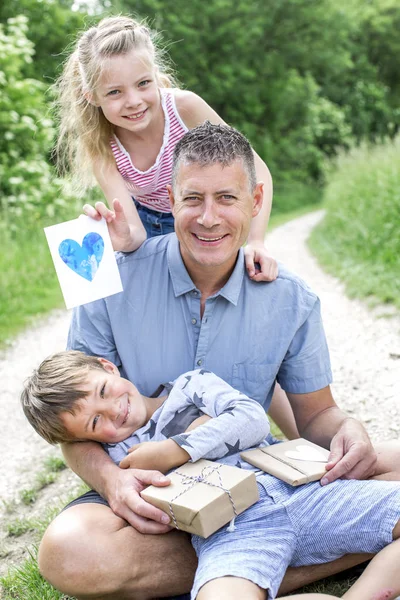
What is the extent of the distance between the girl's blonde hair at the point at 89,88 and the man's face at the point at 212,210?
89cm

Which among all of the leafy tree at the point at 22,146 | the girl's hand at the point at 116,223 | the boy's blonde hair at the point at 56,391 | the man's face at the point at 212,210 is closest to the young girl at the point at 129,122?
the girl's hand at the point at 116,223

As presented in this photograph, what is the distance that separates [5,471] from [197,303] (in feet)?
5.90

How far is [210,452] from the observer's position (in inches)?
94.0

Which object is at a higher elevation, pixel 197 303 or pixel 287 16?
pixel 287 16

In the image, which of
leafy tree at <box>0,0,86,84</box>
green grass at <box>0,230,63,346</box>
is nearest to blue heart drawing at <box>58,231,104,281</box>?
green grass at <box>0,230,63,346</box>

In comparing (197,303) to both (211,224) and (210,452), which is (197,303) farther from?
(210,452)

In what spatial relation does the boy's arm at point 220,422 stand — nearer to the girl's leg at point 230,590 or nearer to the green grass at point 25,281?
the girl's leg at point 230,590

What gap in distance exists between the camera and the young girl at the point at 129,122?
130 inches

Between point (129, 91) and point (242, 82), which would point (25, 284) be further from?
point (242, 82)

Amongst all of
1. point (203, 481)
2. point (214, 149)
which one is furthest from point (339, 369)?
point (203, 481)

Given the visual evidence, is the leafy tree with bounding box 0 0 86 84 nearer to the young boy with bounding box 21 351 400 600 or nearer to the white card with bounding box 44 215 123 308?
the white card with bounding box 44 215 123 308

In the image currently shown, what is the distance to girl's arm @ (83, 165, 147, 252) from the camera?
113 inches

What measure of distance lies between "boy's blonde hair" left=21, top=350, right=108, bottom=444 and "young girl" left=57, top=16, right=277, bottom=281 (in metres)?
0.69

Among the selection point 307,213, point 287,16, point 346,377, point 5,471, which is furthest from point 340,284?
point 287,16
